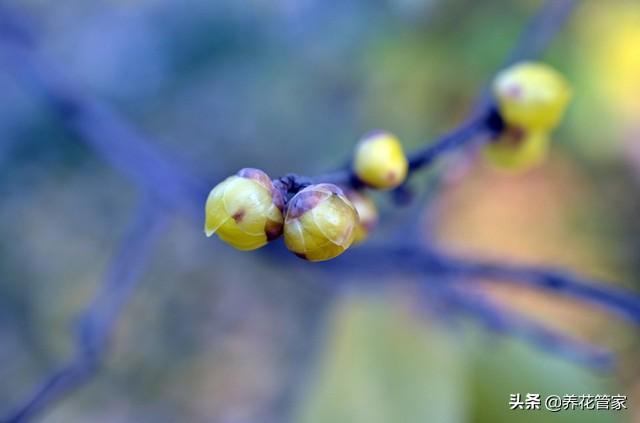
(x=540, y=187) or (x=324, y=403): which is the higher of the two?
(x=540, y=187)

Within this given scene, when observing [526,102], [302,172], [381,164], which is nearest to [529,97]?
[526,102]

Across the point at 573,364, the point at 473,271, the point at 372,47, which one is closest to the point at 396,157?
the point at 473,271

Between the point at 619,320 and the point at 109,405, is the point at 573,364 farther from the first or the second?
the point at 109,405

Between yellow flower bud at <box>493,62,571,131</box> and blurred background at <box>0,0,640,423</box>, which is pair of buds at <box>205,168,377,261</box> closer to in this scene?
yellow flower bud at <box>493,62,571,131</box>

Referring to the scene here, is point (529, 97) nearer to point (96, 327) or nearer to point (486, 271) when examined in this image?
point (486, 271)

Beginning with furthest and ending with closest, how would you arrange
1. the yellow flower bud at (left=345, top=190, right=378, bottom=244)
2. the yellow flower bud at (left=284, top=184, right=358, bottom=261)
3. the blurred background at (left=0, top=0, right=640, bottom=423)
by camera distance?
the blurred background at (left=0, top=0, right=640, bottom=423)
the yellow flower bud at (left=345, top=190, right=378, bottom=244)
the yellow flower bud at (left=284, top=184, right=358, bottom=261)

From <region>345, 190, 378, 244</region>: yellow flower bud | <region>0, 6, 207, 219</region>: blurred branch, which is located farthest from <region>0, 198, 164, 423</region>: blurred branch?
<region>345, 190, 378, 244</region>: yellow flower bud

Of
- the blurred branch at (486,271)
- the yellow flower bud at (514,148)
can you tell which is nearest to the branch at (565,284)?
the blurred branch at (486,271)
